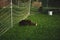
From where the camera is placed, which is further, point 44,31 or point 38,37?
point 44,31

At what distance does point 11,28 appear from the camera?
8352 millimetres

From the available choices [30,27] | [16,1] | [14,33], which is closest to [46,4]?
[16,1]

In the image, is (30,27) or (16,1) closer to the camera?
(30,27)

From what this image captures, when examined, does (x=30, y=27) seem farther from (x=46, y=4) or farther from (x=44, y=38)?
(x=46, y=4)

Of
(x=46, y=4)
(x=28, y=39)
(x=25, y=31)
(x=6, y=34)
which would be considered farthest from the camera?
(x=46, y=4)

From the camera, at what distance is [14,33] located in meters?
7.50

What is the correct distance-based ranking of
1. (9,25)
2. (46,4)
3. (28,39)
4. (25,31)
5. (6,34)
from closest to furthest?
(28,39), (6,34), (25,31), (9,25), (46,4)

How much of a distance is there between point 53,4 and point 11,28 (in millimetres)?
10834

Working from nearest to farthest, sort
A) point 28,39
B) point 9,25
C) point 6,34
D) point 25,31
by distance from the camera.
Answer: point 28,39 → point 6,34 → point 25,31 → point 9,25

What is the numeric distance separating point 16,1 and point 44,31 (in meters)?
10.7

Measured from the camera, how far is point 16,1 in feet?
59.6

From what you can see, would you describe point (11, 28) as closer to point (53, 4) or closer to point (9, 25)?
point (9, 25)

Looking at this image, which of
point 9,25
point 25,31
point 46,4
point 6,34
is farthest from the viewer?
point 46,4

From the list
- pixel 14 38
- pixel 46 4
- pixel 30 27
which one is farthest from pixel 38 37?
pixel 46 4
